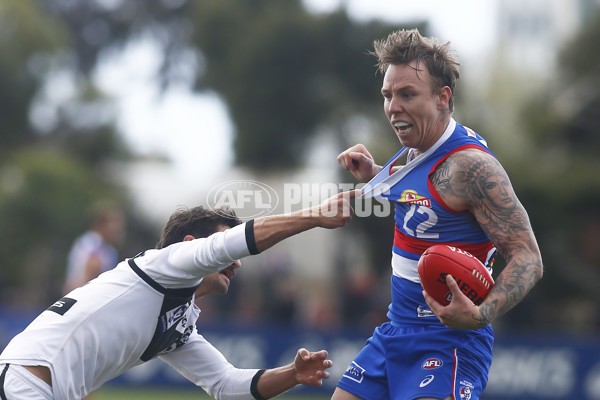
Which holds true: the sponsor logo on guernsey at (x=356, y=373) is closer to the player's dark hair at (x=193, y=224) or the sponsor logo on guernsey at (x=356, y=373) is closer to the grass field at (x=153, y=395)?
the player's dark hair at (x=193, y=224)

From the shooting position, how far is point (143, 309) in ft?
15.1

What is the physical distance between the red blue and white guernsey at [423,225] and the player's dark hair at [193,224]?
41.1 inches

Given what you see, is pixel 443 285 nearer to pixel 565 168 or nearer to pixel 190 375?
pixel 190 375

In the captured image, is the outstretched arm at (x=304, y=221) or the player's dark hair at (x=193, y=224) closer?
the outstretched arm at (x=304, y=221)

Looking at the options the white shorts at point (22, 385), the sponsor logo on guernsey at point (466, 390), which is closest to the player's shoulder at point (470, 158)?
the sponsor logo on guernsey at point (466, 390)

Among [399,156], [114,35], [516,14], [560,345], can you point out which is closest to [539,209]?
[560,345]

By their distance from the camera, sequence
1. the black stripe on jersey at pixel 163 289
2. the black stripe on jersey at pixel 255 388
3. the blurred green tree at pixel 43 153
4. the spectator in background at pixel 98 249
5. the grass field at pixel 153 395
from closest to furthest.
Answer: the black stripe on jersey at pixel 163 289 → the black stripe on jersey at pixel 255 388 → the spectator in background at pixel 98 249 → the grass field at pixel 153 395 → the blurred green tree at pixel 43 153

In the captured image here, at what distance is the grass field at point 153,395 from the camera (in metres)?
12.0

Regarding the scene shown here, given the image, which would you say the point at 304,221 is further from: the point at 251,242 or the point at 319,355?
the point at 319,355

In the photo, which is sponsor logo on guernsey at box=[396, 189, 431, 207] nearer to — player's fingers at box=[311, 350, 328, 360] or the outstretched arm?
the outstretched arm

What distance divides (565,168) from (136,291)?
14374mm

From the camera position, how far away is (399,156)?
4988mm

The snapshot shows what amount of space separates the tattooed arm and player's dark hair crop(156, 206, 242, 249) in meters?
1.37

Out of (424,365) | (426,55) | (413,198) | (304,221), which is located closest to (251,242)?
(304,221)
